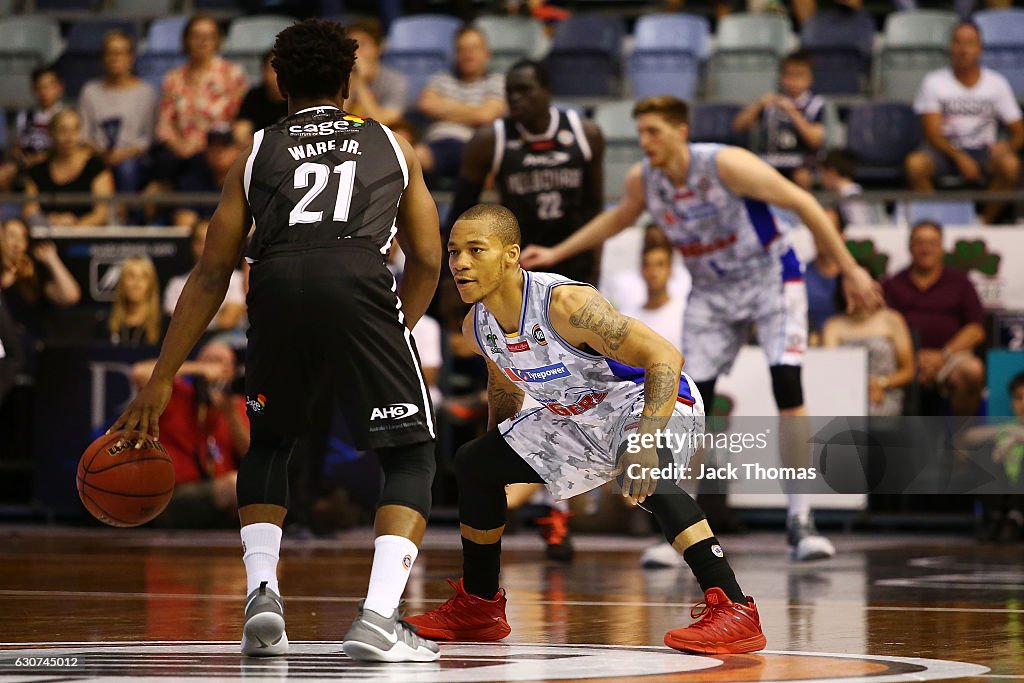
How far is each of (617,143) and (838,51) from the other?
2.25 m

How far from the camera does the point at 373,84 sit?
1341 cm

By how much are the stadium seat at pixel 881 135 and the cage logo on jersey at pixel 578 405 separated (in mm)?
8750

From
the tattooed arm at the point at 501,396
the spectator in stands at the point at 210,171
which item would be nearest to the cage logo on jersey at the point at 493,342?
the tattooed arm at the point at 501,396

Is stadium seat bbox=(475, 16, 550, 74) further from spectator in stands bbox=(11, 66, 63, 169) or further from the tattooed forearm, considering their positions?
the tattooed forearm

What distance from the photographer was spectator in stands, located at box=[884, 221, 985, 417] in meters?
10.7

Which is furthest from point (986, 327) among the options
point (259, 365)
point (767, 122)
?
point (259, 365)

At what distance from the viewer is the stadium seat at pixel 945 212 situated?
40.7 feet

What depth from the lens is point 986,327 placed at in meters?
11.0

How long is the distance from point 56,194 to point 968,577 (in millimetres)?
7857

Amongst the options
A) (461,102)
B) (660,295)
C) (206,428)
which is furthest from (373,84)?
(206,428)

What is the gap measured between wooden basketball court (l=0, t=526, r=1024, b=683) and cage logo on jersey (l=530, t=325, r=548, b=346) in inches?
36.7

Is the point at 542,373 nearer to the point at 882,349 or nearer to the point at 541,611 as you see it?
the point at 541,611

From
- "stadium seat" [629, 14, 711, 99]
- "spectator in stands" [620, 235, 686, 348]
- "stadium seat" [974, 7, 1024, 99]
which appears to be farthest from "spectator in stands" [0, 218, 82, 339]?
"stadium seat" [974, 7, 1024, 99]

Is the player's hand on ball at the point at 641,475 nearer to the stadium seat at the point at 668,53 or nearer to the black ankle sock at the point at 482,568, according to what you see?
the black ankle sock at the point at 482,568
